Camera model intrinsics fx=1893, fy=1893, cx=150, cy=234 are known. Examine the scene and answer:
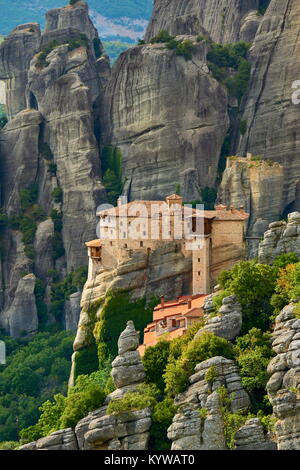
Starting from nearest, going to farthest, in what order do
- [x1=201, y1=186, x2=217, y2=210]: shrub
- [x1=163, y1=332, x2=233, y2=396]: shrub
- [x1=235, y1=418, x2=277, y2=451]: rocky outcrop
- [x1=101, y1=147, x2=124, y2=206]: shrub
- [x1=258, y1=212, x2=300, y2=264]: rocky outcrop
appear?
[x1=235, y1=418, x2=277, y2=451]: rocky outcrop
[x1=163, y1=332, x2=233, y2=396]: shrub
[x1=258, y1=212, x2=300, y2=264]: rocky outcrop
[x1=201, y1=186, x2=217, y2=210]: shrub
[x1=101, y1=147, x2=124, y2=206]: shrub

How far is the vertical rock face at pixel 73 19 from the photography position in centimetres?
13738

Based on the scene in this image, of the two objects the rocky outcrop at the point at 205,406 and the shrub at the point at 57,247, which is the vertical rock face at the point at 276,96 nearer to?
the shrub at the point at 57,247

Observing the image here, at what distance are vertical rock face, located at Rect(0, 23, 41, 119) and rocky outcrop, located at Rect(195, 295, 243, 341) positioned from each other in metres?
58.6

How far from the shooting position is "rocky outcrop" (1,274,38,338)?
394 ft

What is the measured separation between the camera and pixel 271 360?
7362 cm

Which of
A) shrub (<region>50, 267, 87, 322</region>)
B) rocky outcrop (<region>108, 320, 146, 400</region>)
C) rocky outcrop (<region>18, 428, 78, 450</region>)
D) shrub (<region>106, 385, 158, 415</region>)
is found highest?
shrub (<region>50, 267, 87, 322</region>)

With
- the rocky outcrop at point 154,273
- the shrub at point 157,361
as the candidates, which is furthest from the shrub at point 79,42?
the shrub at point 157,361

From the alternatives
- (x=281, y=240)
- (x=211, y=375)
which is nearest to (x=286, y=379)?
(x=211, y=375)

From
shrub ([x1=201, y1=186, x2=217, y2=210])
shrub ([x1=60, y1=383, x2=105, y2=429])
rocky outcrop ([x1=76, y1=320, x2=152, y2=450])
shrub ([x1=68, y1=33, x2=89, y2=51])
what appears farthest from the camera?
shrub ([x1=68, y1=33, x2=89, y2=51])

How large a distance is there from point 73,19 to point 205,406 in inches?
2726

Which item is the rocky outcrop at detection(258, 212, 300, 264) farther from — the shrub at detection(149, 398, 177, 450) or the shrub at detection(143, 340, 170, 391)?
the shrub at detection(149, 398, 177, 450)

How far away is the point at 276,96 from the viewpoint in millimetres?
118812

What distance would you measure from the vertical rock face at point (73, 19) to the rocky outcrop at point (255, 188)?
86.0 ft

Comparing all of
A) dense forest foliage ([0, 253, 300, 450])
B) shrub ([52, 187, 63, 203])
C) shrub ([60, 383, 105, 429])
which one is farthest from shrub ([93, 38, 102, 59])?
shrub ([60, 383, 105, 429])
